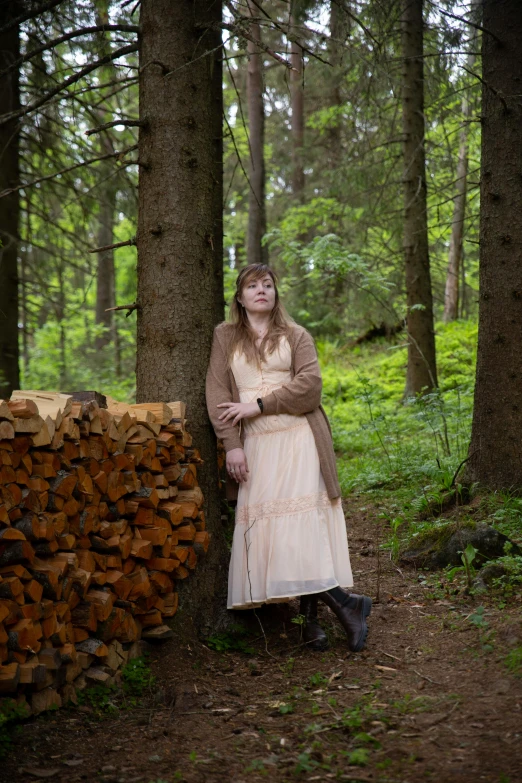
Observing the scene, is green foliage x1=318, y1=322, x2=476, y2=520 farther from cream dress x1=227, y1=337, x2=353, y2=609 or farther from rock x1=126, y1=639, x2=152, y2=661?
rock x1=126, y1=639, x2=152, y2=661

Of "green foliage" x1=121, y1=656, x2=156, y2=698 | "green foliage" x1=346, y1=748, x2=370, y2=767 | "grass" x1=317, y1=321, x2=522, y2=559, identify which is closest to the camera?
"green foliage" x1=346, y1=748, x2=370, y2=767

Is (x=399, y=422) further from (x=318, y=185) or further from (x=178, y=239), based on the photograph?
(x=318, y=185)

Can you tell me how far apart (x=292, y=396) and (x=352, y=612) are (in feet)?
4.33

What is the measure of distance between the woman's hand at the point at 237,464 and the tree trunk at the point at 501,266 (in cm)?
227

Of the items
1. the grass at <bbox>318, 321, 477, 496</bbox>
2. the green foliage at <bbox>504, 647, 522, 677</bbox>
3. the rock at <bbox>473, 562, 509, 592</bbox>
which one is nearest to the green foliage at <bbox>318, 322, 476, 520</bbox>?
the grass at <bbox>318, 321, 477, 496</bbox>

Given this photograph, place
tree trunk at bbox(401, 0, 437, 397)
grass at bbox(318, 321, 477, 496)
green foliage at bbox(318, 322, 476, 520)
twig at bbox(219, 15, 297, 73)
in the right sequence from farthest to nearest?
tree trunk at bbox(401, 0, 437, 397) < grass at bbox(318, 321, 477, 496) < green foliage at bbox(318, 322, 476, 520) < twig at bbox(219, 15, 297, 73)

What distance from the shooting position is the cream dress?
4156 millimetres

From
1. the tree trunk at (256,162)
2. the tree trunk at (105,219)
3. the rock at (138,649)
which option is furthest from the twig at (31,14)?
the tree trunk at (256,162)

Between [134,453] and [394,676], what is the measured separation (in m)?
1.79

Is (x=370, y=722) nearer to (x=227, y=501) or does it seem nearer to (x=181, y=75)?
(x=227, y=501)

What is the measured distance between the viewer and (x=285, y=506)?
4.24 metres

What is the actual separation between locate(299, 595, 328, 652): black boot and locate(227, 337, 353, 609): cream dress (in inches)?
7.6

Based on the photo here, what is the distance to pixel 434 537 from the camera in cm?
538

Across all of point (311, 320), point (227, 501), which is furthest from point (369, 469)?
point (311, 320)
